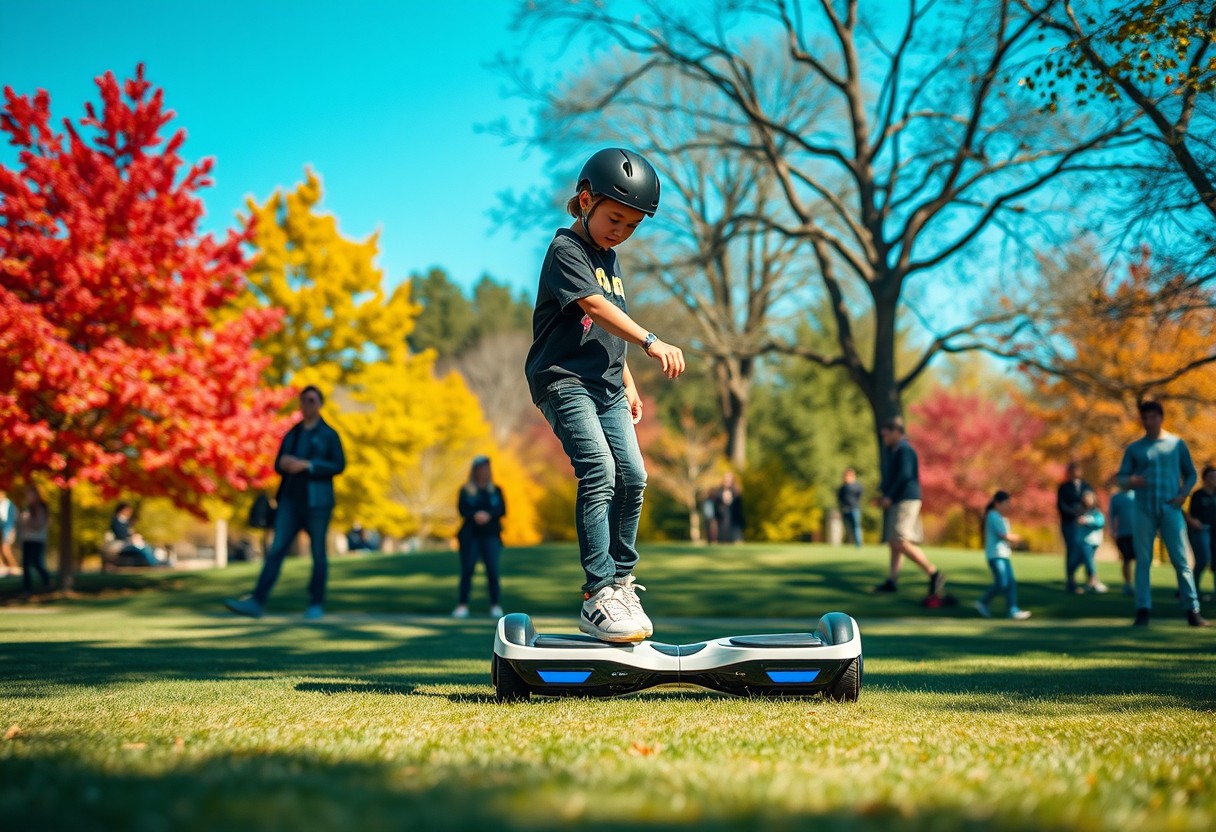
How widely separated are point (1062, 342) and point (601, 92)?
13.7 meters

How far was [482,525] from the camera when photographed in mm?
13062

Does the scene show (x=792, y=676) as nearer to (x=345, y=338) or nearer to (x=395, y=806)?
(x=395, y=806)

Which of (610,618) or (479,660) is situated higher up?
(610,618)

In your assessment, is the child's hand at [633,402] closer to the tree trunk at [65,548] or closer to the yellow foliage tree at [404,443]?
the tree trunk at [65,548]

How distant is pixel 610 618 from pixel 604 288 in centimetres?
162

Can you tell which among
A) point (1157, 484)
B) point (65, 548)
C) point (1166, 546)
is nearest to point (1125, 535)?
point (1166, 546)

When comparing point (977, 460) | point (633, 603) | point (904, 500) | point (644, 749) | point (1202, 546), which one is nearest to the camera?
point (644, 749)

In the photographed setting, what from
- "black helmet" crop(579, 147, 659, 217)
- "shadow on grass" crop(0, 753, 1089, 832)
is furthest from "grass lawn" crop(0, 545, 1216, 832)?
"black helmet" crop(579, 147, 659, 217)

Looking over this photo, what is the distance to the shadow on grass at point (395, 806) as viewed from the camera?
1.93 meters

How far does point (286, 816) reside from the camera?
197cm

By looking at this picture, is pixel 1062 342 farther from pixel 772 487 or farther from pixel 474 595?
pixel 474 595

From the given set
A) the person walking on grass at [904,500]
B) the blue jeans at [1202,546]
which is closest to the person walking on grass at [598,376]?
the person walking on grass at [904,500]

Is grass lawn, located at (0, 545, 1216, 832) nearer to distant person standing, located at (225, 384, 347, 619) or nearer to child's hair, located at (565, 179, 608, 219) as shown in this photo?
distant person standing, located at (225, 384, 347, 619)

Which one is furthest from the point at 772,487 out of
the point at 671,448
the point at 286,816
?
the point at 286,816
